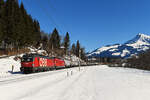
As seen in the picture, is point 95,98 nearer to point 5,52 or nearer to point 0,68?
point 0,68

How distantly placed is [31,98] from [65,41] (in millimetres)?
103034

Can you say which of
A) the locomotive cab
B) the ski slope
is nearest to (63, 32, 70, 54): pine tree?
the locomotive cab

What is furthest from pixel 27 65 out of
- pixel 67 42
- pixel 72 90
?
pixel 67 42

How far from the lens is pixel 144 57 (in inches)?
4085

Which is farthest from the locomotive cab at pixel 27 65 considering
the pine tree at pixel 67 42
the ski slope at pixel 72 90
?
the pine tree at pixel 67 42

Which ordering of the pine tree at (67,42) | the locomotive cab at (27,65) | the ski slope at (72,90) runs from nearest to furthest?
the ski slope at (72,90), the locomotive cab at (27,65), the pine tree at (67,42)

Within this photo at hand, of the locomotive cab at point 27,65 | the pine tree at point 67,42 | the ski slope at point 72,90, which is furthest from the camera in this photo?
the pine tree at point 67,42

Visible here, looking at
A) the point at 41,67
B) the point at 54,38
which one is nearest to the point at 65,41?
the point at 54,38

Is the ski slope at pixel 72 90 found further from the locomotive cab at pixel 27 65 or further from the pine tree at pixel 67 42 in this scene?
the pine tree at pixel 67 42

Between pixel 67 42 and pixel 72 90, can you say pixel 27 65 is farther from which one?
pixel 67 42

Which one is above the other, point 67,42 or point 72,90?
point 67,42

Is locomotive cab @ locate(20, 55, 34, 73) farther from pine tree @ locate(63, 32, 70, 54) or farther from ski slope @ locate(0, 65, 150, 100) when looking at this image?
pine tree @ locate(63, 32, 70, 54)

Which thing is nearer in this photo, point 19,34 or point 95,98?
point 95,98

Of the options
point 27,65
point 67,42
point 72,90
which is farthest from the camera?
point 67,42
